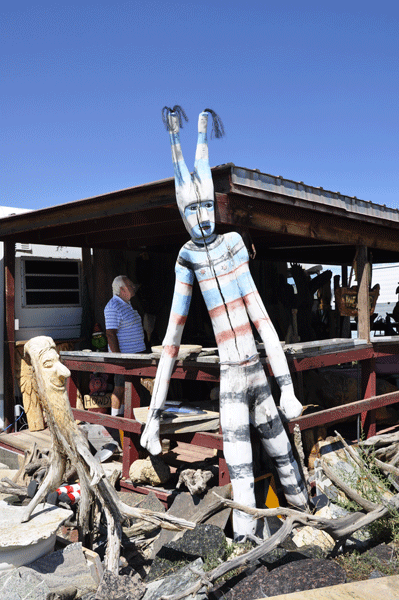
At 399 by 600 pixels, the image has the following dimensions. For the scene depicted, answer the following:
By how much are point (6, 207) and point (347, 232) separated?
252 inches

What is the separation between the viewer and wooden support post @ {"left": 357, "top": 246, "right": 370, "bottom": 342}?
6.62 m

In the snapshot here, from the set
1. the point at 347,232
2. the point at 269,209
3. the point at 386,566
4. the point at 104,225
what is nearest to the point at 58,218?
the point at 104,225

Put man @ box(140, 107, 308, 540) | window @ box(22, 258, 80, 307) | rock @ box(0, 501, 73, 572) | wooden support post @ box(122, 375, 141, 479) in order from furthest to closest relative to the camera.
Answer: window @ box(22, 258, 80, 307) < wooden support post @ box(122, 375, 141, 479) < man @ box(140, 107, 308, 540) < rock @ box(0, 501, 73, 572)

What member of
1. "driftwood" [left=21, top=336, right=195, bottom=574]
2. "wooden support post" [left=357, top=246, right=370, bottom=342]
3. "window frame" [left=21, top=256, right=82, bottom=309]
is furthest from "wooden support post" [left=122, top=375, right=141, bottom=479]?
"window frame" [left=21, top=256, right=82, bottom=309]

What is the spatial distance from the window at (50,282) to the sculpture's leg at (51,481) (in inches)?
184

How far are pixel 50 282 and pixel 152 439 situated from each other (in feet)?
16.7

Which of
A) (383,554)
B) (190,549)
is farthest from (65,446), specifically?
(383,554)

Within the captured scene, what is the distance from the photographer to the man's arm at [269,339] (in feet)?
14.5

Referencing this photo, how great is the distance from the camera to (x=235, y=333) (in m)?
4.54

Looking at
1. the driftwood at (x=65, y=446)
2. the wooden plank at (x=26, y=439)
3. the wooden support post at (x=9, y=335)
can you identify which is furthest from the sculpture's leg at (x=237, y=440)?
the wooden support post at (x=9, y=335)

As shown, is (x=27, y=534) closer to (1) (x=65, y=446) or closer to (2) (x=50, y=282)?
(1) (x=65, y=446)

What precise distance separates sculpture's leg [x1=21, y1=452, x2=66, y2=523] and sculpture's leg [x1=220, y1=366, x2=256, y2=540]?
150 cm

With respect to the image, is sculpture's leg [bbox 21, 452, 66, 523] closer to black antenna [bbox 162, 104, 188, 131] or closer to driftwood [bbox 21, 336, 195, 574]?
driftwood [bbox 21, 336, 195, 574]

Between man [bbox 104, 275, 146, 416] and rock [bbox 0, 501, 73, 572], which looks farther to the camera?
man [bbox 104, 275, 146, 416]
